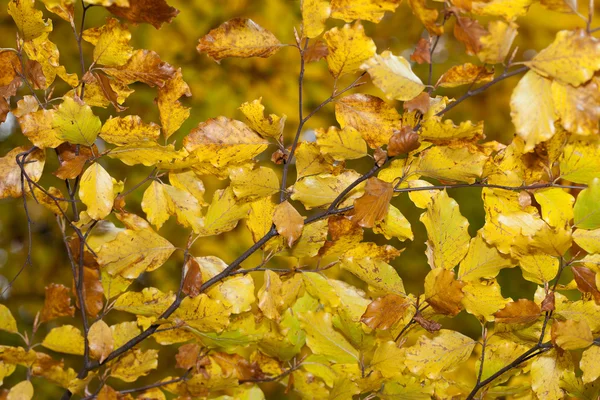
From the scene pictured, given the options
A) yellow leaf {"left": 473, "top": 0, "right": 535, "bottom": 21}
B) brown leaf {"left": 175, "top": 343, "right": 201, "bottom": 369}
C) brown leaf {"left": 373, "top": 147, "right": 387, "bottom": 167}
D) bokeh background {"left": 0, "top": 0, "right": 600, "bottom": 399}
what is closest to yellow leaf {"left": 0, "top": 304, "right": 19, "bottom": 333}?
brown leaf {"left": 175, "top": 343, "right": 201, "bottom": 369}

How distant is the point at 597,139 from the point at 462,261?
0.41 feet

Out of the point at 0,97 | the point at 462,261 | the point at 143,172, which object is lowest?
the point at 143,172

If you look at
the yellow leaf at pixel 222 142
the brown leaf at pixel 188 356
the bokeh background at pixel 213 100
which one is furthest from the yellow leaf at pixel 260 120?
the bokeh background at pixel 213 100

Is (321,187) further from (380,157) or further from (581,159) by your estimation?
(581,159)

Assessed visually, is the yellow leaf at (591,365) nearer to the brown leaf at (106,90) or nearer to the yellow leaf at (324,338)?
the yellow leaf at (324,338)

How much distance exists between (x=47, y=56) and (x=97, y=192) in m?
0.12

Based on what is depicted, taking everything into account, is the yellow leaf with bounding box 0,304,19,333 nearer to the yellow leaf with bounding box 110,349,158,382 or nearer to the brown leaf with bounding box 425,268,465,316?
the yellow leaf with bounding box 110,349,158,382

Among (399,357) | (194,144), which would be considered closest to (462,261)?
(399,357)

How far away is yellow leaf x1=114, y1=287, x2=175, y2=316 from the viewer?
0.51 meters

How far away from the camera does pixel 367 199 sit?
425mm

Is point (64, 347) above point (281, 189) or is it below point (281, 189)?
below

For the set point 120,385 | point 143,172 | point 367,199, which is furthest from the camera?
point 120,385

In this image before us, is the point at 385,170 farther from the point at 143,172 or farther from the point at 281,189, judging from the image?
the point at 143,172

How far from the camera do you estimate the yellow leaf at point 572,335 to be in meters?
0.42
